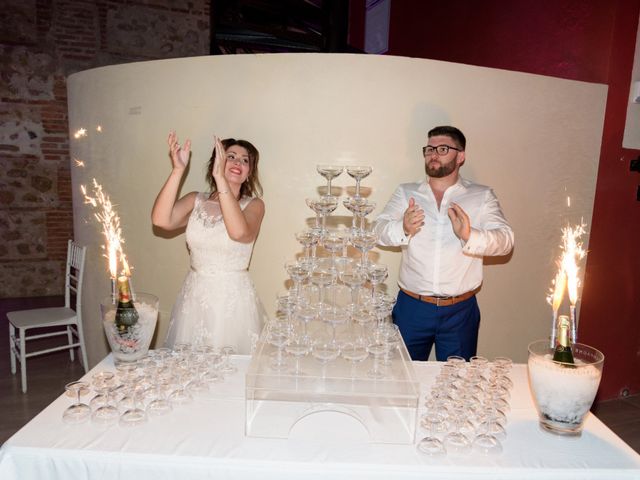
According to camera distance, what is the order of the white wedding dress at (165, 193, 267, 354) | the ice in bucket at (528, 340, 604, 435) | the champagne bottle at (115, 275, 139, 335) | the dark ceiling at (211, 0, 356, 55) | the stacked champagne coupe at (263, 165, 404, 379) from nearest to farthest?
1. the ice in bucket at (528, 340, 604, 435)
2. the stacked champagne coupe at (263, 165, 404, 379)
3. the champagne bottle at (115, 275, 139, 335)
4. the white wedding dress at (165, 193, 267, 354)
5. the dark ceiling at (211, 0, 356, 55)

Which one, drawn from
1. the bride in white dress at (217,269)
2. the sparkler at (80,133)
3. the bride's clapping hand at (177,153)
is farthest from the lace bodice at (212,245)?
the sparkler at (80,133)

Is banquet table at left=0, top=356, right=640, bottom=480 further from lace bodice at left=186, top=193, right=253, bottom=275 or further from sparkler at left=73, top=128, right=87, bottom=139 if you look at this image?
sparkler at left=73, top=128, right=87, bottom=139

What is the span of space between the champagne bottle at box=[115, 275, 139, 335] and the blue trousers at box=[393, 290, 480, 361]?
1.53 m

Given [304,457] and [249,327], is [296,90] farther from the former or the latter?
[304,457]

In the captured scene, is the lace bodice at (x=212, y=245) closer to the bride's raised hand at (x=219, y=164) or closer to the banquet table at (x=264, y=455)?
the bride's raised hand at (x=219, y=164)

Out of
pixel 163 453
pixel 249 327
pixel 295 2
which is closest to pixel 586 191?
pixel 249 327

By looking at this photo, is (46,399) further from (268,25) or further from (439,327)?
(268,25)

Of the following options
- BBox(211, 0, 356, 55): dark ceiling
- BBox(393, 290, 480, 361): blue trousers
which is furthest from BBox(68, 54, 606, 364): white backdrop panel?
BBox(211, 0, 356, 55): dark ceiling

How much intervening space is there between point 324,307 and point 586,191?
8.00ft

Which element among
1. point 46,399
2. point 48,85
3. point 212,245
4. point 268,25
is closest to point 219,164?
point 212,245

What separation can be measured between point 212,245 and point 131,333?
37.8 inches

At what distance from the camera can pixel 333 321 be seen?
1637 mm

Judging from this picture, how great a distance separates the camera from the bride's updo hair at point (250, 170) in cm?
272

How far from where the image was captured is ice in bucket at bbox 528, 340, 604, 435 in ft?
4.65
